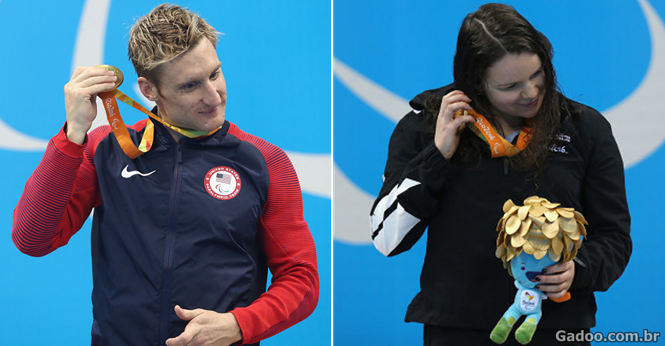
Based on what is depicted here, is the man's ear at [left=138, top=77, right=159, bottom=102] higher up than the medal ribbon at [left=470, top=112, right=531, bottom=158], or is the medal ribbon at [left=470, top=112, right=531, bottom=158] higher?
the man's ear at [left=138, top=77, right=159, bottom=102]

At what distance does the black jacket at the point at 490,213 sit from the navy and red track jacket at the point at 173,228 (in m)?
0.28

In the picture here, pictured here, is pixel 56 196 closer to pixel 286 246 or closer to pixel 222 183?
pixel 222 183

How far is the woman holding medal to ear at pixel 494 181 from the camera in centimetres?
183

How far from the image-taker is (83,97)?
1.84m

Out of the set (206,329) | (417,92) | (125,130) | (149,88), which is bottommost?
(206,329)

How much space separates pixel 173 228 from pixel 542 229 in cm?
84

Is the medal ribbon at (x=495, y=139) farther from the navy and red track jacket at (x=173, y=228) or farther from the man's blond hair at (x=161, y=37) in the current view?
the man's blond hair at (x=161, y=37)

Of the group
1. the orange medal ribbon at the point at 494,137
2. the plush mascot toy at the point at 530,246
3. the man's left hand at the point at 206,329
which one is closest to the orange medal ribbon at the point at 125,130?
the man's left hand at the point at 206,329

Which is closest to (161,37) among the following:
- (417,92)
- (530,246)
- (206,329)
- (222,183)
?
(222,183)

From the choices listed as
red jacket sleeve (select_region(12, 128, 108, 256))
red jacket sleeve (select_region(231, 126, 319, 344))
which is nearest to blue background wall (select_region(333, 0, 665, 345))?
red jacket sleeve (select_region(231, 126, 319, 344))

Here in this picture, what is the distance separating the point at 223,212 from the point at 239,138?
0.23 meters

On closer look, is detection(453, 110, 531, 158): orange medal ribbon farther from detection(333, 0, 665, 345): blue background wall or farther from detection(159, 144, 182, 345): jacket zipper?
detection(333, 0, 665, 345): blue background wall

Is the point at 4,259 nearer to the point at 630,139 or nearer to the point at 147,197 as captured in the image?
the point at 147,197

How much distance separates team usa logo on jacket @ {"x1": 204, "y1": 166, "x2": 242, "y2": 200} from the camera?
1896 millimetres
